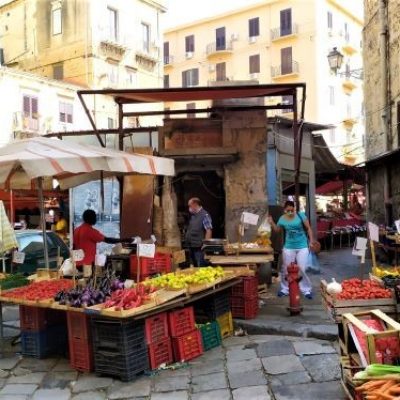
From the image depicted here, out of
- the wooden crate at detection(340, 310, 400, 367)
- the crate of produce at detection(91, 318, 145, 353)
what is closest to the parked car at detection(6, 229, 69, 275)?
the crate of produce at detection(91, 318, 145, 353)

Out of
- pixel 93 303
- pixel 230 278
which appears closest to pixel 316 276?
pixel 230 278

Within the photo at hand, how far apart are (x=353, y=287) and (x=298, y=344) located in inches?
49.8

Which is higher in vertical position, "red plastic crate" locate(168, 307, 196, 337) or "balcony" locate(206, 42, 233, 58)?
"balcony" locate(206, 42, 233, 58)

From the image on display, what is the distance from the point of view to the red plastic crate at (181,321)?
629 cm

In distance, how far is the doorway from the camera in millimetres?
13000

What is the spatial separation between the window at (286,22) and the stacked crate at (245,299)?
41.4m

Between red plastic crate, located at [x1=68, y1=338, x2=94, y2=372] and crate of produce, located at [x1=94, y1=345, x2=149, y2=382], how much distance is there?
0.53 feet

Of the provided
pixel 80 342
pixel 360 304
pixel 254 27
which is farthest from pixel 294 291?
pixel 254 27

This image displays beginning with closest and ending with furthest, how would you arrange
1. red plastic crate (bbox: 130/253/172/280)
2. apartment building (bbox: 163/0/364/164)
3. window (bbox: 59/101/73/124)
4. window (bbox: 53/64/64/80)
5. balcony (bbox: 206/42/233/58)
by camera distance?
red plastic crate (bbox: 130/253/172/280) → window (bbox: 59/101/73/124) → window (bbox: 53/64/64/80) → apartment building (bbox: 163/0/364/164) → balcony (bbox: 206/42/233/58)

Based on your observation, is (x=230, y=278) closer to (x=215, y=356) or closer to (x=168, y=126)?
(x=215, y=356)

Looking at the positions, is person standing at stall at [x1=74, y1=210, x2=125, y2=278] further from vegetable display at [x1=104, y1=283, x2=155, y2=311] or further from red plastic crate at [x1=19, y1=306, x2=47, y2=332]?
vegetable display at [x1=104, y1=283, x2=155, y2=311]

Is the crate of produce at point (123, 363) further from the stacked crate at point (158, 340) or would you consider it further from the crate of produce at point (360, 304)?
the crate of produce at point (360, 304)

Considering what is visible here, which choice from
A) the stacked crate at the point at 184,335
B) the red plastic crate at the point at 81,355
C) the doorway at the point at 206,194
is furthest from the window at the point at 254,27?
the red plastic crate at the point at 81,355

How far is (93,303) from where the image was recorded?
5.96m
